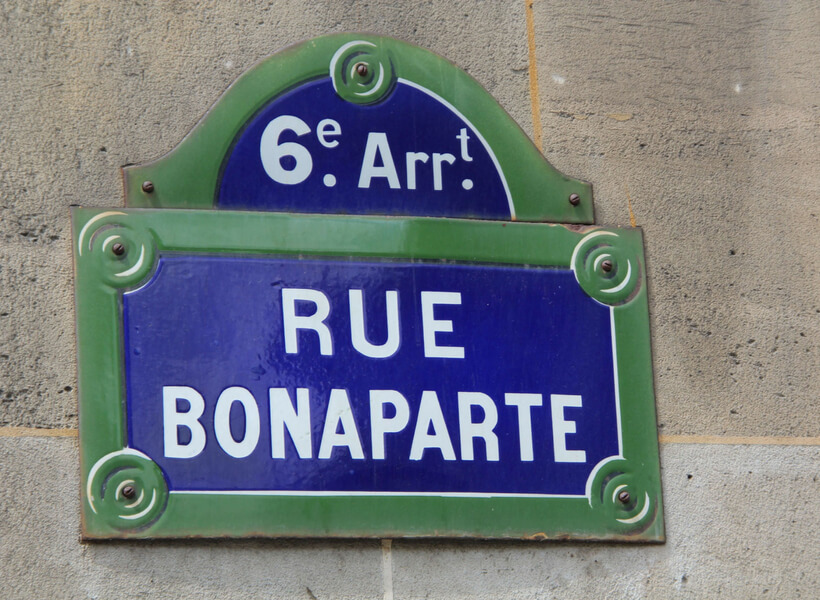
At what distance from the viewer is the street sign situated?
3018mm

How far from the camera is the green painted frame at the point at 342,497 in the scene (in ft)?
9.75

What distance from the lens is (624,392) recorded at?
325 centimetres

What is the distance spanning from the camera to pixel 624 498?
3178 millimetres

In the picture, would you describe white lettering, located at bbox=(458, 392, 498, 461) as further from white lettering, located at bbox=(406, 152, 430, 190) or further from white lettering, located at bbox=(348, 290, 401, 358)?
white lettering, located at bbox=(406, 152, 430, 190)

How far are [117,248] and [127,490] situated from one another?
1.75 feet

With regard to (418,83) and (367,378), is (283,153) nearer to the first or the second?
(418,83)

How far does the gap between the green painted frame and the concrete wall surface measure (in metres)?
0.04

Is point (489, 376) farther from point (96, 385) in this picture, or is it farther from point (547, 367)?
point (96, 385)

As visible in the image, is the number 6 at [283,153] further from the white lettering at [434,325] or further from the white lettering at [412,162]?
the white lettering at [434,325]

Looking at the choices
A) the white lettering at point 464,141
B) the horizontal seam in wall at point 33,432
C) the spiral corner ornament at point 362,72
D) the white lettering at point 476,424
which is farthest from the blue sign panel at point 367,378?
the spiral corner ornament at point 362,72

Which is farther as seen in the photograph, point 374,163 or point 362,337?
point 374,163

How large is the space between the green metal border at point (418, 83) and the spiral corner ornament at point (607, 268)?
74 millimetres

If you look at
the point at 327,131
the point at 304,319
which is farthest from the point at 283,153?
the point at 304,319

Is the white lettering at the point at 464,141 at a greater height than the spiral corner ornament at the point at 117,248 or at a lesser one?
greater
